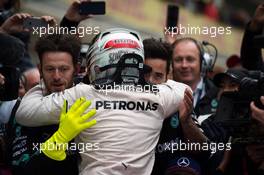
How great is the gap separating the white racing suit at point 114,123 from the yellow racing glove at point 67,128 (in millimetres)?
72

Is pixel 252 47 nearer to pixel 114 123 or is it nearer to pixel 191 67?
pixel 191 67

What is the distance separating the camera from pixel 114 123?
2963 mm

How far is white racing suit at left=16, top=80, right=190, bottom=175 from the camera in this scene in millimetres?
2934

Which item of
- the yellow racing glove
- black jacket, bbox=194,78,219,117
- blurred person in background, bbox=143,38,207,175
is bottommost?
black jacket, bbox=194,78,219,117

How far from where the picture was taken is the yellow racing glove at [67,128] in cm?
291

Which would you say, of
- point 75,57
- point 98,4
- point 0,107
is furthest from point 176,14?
point 0,107

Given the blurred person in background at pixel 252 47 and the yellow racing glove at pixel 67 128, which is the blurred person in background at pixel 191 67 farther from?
the yellow racing glove at pixel 67 128

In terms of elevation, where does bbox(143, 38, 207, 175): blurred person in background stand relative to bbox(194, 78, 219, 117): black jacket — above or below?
above

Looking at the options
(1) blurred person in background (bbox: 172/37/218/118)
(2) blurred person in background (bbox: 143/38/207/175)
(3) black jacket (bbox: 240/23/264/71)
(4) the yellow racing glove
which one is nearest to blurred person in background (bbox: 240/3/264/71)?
(3) black jacket (bbox: 240/23/264/71)

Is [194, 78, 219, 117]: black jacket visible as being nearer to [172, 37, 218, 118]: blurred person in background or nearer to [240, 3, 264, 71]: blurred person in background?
[172, 37, 218, 118]: blurred person in background

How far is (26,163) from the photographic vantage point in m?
3.02

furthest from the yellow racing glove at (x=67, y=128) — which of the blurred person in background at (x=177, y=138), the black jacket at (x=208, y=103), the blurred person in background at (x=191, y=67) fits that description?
the blurred person in background at (x=191, y=67)

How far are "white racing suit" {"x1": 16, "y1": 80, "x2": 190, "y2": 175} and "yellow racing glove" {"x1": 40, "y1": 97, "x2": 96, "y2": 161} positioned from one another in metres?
0.07

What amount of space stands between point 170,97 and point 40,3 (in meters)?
5.36
